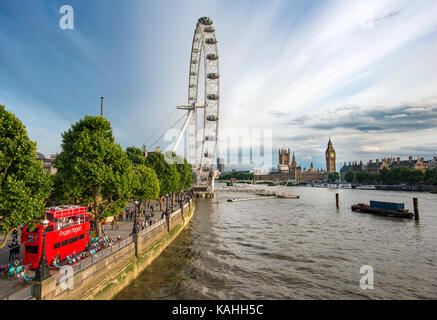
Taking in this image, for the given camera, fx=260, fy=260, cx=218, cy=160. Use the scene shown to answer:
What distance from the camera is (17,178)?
1401 centimetres

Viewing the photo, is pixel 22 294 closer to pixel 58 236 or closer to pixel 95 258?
pixel 95 258

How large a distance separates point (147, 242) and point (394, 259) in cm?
2070

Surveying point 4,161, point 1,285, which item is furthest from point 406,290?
point 4,161

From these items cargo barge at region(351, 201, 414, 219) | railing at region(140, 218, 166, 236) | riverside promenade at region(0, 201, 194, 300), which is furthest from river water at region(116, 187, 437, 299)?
cargo barge at region(351, 201, 414, 219)

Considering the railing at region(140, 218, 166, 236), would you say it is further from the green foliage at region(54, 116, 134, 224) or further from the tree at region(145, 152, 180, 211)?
the tree at region(145, 152, 180, 211)

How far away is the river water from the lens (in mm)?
15867

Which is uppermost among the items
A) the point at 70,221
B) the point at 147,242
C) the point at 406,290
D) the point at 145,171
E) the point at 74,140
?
the point at 74,140

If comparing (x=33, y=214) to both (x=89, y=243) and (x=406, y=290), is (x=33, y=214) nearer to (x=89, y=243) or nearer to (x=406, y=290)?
(x=89, y=243)

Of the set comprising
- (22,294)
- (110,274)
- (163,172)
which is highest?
(163,172)

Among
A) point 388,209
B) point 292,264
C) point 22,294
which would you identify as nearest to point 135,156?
point 292,264

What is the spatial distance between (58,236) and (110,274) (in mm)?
3525

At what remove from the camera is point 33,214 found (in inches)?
547

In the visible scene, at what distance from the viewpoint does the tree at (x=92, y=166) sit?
1955 centimetres

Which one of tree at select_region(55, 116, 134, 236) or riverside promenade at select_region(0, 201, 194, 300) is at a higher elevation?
tree at select_region(55, 116, 134, 236)
